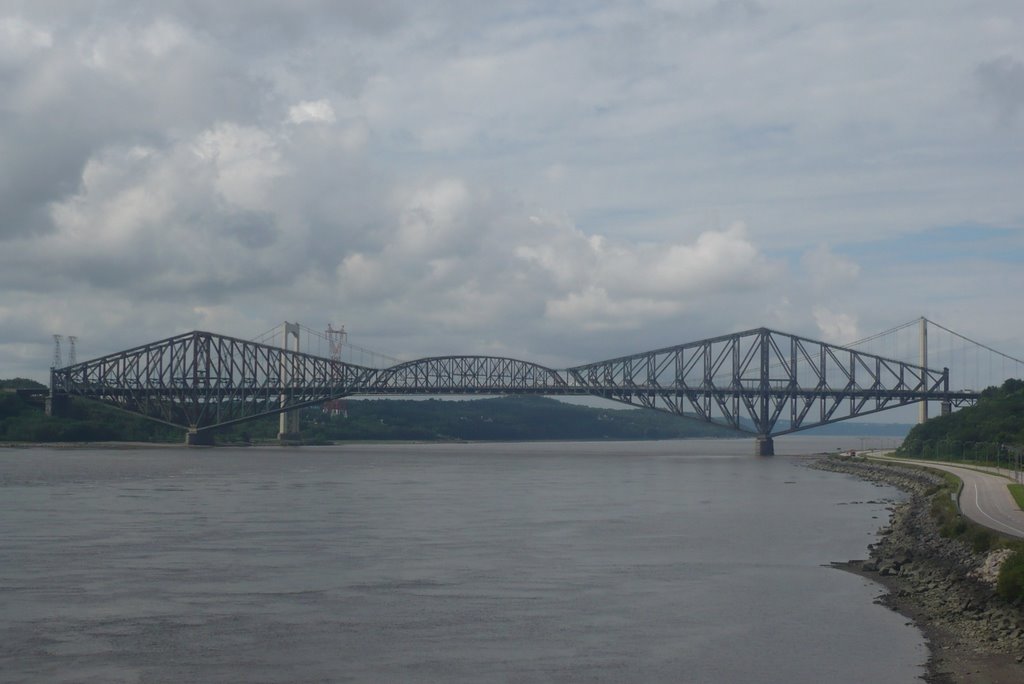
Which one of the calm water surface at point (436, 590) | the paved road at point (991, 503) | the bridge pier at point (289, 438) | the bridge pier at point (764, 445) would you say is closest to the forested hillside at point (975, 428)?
the paved road at point (991, 503)

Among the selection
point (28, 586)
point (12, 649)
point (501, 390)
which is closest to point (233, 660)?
point (12, 649)

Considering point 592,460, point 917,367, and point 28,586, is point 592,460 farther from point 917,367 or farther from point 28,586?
point 28,586

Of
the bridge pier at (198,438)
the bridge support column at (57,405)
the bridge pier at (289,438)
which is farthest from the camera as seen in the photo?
the bridge pier at (289,438)

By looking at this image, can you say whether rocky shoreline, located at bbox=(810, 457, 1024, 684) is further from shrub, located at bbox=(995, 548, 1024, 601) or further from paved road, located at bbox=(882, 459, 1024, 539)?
paved road, located at bbox=(882, 459, 1024, 539)

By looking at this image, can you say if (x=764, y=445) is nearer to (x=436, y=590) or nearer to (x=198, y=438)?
(x=198, y=438)

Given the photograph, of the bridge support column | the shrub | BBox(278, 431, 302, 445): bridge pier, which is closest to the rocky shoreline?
the shrub

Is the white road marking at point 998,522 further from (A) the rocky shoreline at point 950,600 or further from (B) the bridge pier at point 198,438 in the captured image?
(B) the bridge pier at point 198,438
